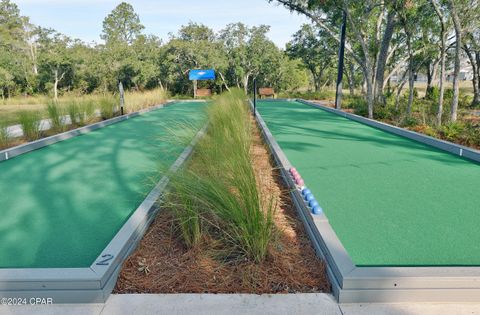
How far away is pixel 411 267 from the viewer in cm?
179

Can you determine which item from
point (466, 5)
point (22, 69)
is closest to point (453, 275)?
point (466, 5)

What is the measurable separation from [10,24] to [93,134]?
37.5 meters

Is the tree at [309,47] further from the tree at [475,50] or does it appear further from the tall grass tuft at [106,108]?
the tall grass tuft at [106,108]

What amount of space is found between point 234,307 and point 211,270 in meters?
0.34

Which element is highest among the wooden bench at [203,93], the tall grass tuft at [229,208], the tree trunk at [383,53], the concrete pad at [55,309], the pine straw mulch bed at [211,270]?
the tree trunk at [383,53]

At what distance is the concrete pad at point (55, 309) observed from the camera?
160 centimetres

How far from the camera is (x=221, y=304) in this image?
1.64 m

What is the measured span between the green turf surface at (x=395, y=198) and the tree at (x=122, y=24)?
4476cm

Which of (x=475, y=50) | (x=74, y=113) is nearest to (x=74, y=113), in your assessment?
(x=74, y=113)

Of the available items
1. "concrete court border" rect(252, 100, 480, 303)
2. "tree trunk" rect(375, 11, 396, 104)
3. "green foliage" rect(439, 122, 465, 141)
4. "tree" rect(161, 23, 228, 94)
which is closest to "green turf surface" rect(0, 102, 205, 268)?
"concrete court border" rect(252, 100, 480, 303)

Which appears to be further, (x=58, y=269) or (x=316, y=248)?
(x=316, y=248)

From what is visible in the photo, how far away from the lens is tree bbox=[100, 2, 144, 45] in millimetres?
43750

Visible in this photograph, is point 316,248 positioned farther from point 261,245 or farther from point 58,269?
point 58,269

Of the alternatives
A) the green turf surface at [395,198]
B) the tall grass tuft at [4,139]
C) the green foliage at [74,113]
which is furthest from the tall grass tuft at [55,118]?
the green turf surface at [395,198]
